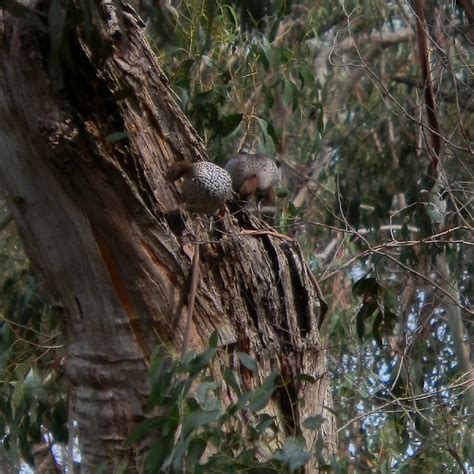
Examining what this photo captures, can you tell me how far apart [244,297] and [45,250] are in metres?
0.58

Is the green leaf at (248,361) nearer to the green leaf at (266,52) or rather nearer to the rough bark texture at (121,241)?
the rough bark texture at (121,241)

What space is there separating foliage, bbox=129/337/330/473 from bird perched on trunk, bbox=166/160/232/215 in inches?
16.7

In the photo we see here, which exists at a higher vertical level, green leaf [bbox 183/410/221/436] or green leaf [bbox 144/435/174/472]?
green leaf [bbox 183/410/221/436]

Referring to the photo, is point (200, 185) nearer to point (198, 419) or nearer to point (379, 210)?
point (198, 419)

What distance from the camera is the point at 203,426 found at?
2.68 m

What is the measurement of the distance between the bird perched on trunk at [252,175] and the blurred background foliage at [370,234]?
0.17 metres

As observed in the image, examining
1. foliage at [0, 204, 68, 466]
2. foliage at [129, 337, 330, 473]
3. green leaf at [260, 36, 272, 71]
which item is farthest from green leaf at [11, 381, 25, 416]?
green leaf at [260, 36, 272, 71]

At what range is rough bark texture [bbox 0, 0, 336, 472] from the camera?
9.07 ft

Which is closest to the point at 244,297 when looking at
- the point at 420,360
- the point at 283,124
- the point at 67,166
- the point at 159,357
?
the point at 159,357

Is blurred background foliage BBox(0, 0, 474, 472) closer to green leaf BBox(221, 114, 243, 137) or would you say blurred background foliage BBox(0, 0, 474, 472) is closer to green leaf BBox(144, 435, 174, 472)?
green leaf BBox(221, 114, 243, 137)

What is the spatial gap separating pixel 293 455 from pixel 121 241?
71 centimetres

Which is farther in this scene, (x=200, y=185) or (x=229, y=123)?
(x=229, y=123)

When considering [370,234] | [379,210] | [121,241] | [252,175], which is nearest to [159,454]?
[121,241]

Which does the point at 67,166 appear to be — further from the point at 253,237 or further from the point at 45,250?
the point at 253,237
